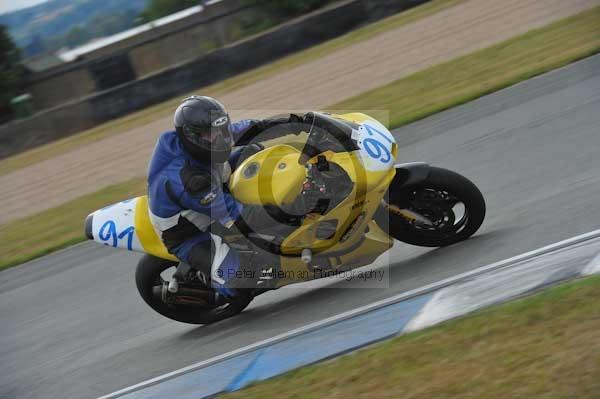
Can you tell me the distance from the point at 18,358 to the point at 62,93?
1935 cm

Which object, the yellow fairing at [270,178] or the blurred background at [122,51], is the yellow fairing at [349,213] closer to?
the yellow fairing at [270,178]

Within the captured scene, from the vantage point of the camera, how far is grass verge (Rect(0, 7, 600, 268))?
1031cm

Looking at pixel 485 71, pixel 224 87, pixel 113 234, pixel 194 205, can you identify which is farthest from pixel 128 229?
pixel 224 87

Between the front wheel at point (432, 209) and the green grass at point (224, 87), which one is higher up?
the green grass at point (224, 87)

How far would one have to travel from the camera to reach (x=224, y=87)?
16.6 meters

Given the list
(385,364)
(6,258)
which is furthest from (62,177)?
(385,364)

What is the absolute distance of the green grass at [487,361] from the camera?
351 cm

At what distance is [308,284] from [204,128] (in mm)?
1610

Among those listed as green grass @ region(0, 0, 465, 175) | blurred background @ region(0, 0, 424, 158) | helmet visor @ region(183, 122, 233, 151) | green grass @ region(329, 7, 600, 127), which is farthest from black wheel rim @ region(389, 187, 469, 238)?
blurred background @ region(0, 0, 424, 158)

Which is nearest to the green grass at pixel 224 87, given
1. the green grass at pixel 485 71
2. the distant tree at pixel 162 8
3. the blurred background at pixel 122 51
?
the blurred background at pixel 122 51

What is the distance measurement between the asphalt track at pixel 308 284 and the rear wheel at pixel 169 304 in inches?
3.2

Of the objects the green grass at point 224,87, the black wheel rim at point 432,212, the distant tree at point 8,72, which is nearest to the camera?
the black wheel rim at point 432,212

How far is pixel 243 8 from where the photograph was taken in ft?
80.8

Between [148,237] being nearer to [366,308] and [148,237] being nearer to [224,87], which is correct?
[366,308]
